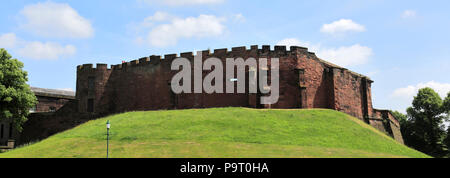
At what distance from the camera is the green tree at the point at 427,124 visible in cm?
4466

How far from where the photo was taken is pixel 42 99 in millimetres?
47625

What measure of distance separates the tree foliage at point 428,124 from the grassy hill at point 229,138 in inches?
851

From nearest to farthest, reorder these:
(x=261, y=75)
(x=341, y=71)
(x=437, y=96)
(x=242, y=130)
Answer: (x=242, y=130) < (x=261, y=75) < (x=341, y=71) < (x=437, y=96)

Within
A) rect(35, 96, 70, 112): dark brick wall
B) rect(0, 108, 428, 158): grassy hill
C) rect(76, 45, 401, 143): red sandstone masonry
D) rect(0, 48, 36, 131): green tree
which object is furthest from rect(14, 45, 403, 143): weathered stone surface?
rect(35, 96, 70, 112): dark brick wall

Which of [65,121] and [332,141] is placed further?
[65,121]

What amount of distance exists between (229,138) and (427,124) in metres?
33.6

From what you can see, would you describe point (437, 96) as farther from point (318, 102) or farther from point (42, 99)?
point (42, 99)

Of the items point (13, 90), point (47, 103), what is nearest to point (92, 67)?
point (13, 90)

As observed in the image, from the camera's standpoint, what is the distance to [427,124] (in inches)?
1793

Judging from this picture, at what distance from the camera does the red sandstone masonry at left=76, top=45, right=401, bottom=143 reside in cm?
3253

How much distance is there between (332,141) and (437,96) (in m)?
31.1

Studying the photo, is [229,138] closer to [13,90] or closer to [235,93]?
[235,93]
